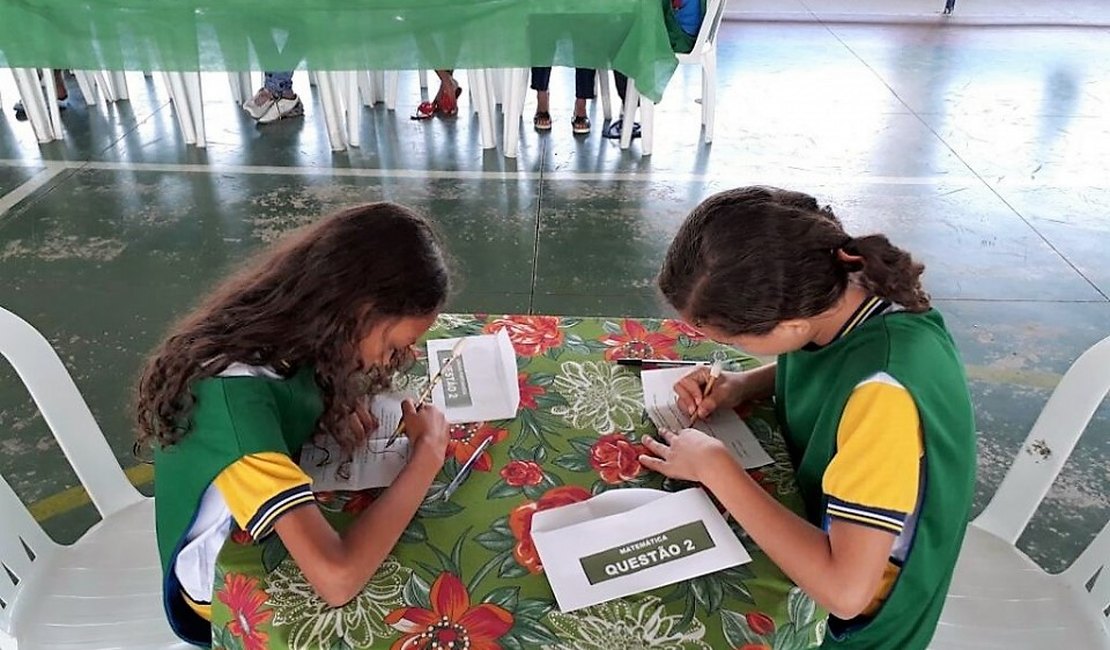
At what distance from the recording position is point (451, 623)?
103 cm

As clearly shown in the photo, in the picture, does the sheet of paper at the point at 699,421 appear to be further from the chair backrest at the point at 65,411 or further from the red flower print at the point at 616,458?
the chair backrest at the point at 65,411

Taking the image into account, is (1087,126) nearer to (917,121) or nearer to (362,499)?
(917,121)

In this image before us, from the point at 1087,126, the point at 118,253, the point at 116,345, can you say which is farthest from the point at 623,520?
the point at 1087,126

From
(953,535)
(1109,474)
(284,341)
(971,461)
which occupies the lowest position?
(1109,474)

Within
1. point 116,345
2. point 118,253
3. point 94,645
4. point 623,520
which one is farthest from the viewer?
point 118,253

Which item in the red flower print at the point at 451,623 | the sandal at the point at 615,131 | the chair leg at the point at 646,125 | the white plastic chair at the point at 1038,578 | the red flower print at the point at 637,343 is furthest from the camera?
the sandal at the point at 615,131

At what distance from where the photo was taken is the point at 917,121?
17.4 feet

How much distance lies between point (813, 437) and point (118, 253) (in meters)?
3.15

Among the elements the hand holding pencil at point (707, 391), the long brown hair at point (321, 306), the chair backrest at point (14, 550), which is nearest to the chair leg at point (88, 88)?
the chair backrest at point (14, 550)

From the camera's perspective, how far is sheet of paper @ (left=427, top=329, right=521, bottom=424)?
4.70 ft

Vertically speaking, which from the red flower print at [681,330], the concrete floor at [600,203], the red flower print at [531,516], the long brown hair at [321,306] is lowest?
the concrete floor at [600,203]

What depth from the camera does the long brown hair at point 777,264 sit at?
3.97 feet

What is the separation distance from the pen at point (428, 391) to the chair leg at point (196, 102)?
3.55 m

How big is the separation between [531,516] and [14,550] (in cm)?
90
